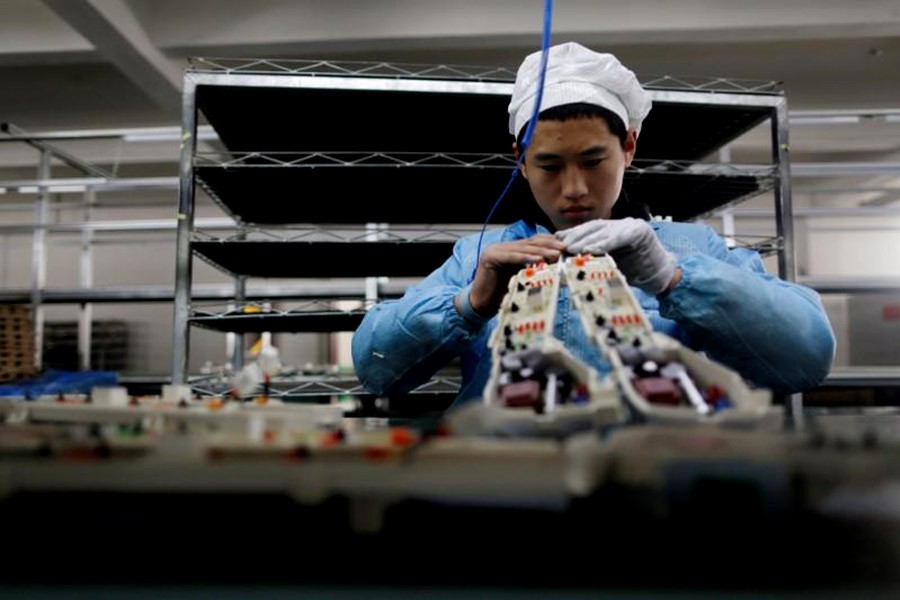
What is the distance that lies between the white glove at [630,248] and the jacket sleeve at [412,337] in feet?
0.83

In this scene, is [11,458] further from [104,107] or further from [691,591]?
[104,107]

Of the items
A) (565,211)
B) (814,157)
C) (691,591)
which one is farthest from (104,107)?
(814,157)

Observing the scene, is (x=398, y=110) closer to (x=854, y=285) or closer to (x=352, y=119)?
(x=352, y=119)

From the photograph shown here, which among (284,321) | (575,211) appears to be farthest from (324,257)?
(575,211)

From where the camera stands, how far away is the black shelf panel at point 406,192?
1.97m

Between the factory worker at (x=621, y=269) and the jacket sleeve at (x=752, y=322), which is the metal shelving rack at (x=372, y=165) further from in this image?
the jacket sleeve at (x=752, y=322)

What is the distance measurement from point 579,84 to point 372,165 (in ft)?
3.23

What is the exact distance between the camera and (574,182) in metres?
1.00

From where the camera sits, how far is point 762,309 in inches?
34.9

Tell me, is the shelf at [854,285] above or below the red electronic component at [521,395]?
above

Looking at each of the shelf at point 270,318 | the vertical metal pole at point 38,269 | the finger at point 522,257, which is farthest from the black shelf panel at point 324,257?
the finger at point 522,257

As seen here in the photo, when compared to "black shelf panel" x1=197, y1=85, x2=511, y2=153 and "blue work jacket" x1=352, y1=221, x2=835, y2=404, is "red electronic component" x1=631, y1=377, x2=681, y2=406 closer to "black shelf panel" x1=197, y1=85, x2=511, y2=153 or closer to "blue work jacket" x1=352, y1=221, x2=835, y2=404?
"blue work jacket" x1=352, y1=221, x2=835, y2=404

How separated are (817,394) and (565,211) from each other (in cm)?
234

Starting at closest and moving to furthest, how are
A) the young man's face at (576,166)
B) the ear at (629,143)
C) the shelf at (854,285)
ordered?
1. the young man's face at (576,166)
2. the ear at (629,143)
3. the shelf at (854,285)
